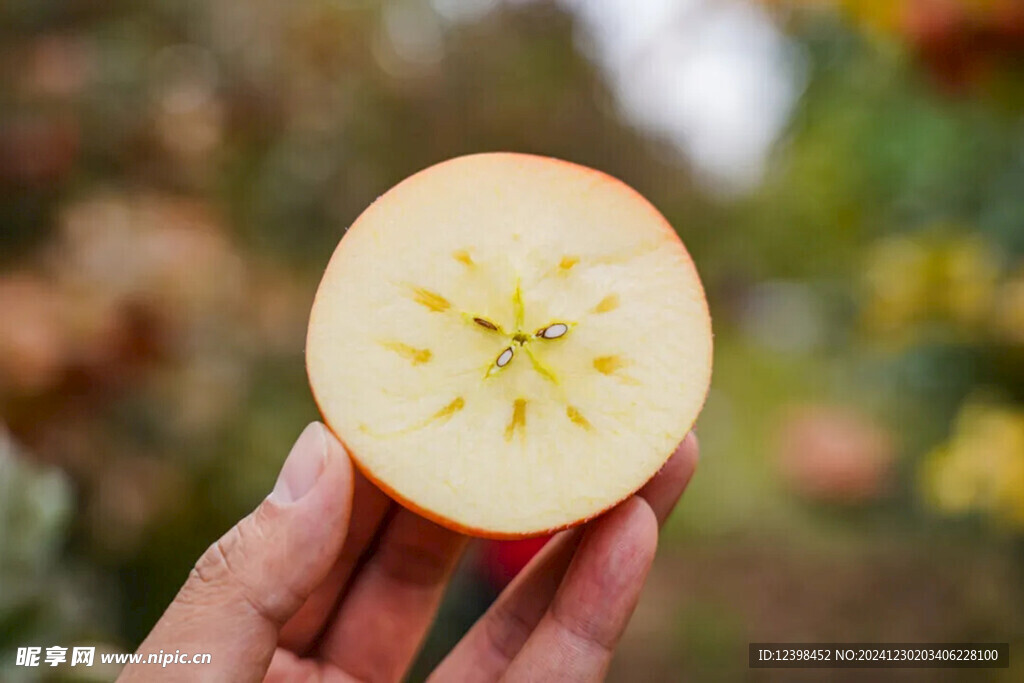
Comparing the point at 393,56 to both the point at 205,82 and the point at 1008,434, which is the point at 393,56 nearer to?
the point at 205,82

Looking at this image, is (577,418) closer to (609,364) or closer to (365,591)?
(609,364)

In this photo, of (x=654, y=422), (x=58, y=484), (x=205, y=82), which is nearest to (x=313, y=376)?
(x=654, y=422)

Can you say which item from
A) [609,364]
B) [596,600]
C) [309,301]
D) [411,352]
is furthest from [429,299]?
[309,301]

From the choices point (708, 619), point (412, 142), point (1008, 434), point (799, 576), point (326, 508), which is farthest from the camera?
point (412, 142)

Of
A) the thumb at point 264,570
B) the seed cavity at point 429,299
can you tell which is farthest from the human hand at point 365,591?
the seed cavity at point 429,299

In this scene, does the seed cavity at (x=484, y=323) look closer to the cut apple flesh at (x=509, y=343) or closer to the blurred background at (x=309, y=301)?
the cut apple flesh at (x=509, y=343)
